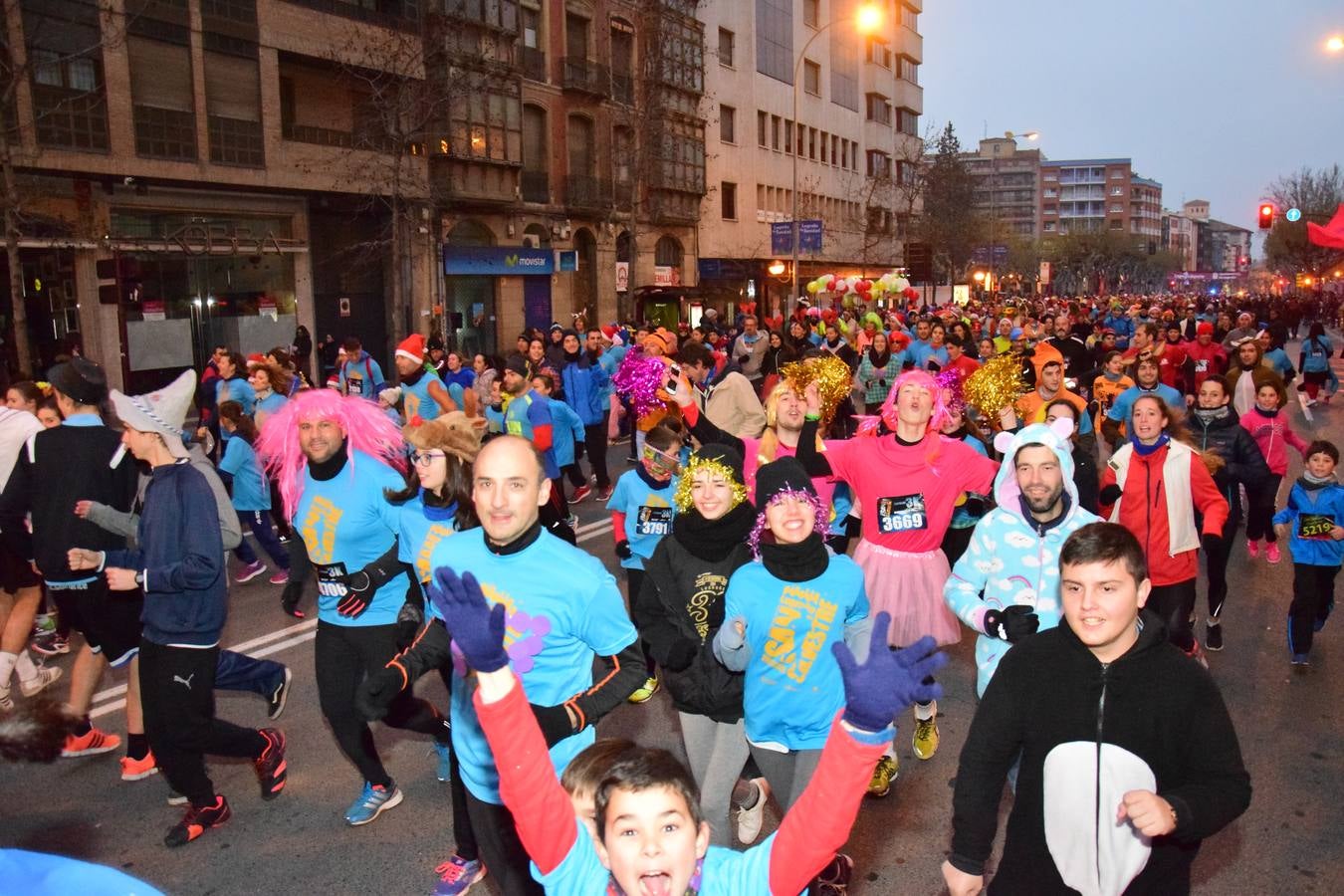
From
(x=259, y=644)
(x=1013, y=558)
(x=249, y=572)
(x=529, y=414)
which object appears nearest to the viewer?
(x=1013, y=558)

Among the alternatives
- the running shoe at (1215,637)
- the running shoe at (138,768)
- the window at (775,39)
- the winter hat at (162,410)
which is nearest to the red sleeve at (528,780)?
the winter hat at (162,410)

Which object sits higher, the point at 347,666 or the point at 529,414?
the point at 529,414

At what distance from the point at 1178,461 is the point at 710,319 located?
22369 millimetres

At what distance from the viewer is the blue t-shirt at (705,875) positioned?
2309 mm

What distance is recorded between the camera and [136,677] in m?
5.42

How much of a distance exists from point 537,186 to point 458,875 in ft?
106

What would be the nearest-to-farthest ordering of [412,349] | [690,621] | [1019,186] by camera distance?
[690,621], [412,349], [1019,186]

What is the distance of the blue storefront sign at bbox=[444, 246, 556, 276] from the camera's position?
30.8 metres

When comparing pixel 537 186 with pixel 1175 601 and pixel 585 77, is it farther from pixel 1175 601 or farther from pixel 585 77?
pixel 1175 601

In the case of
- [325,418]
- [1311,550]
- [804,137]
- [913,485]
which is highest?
[804,137]

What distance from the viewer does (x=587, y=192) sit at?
3644 cm

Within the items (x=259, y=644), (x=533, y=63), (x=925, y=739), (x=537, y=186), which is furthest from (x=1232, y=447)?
(x=533, y=63)

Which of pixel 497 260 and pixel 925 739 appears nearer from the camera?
pixel 925 739

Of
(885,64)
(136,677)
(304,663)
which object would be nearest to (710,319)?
(304,663)
